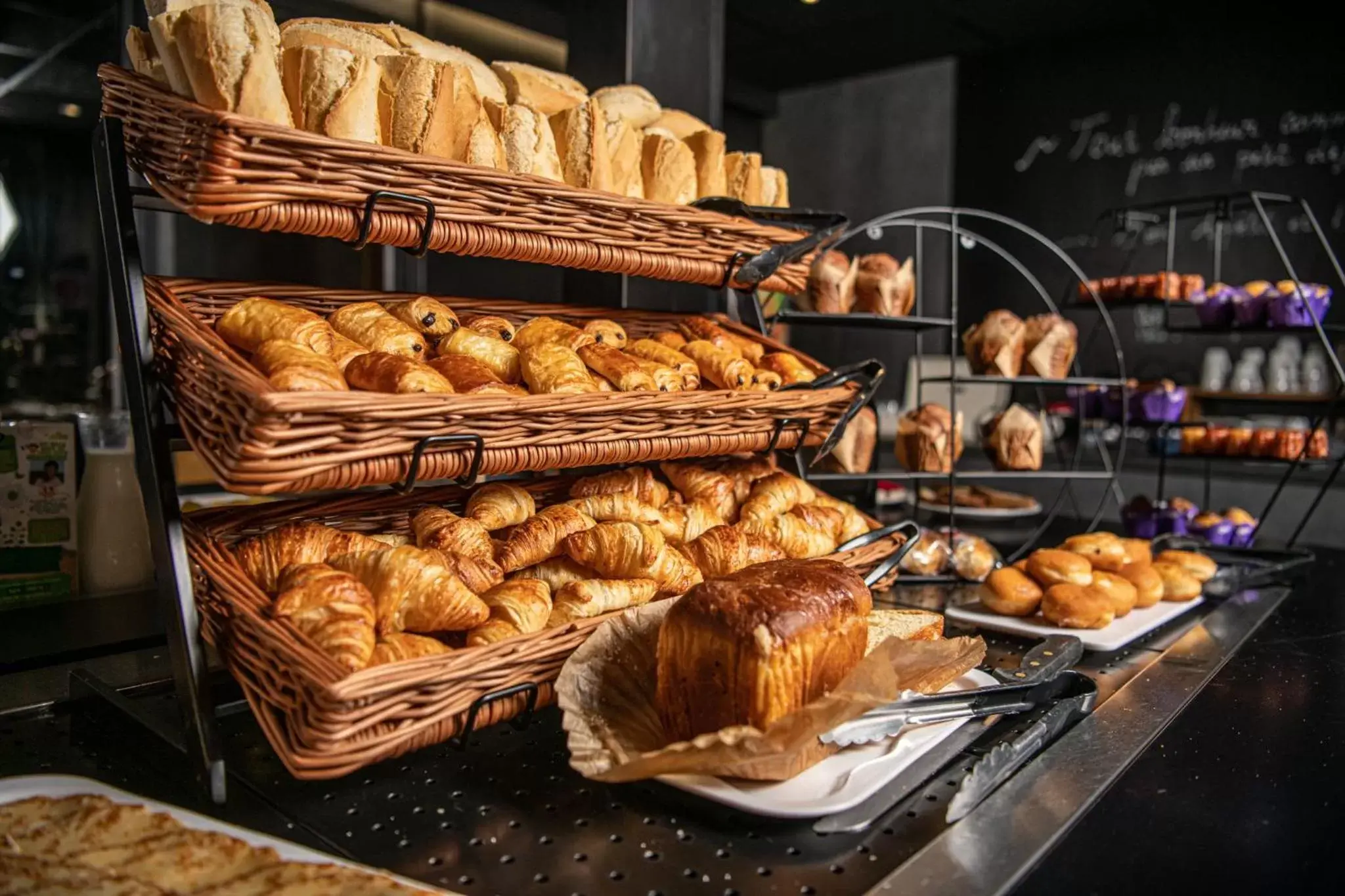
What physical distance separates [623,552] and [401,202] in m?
0.53

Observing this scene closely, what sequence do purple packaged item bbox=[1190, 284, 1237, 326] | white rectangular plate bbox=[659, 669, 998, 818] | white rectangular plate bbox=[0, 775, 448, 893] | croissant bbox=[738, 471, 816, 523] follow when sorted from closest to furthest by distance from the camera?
white rectangular plate bbox=[0, 775, 448, 893], white rectangular plate bbox=[659, 669, 998, 818], croissant bbox=[738, 471, 816, 523], purple packaged item bbox=[1190, 284, 1237, 326]

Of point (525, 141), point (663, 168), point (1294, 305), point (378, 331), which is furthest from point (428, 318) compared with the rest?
point (1294, 305)

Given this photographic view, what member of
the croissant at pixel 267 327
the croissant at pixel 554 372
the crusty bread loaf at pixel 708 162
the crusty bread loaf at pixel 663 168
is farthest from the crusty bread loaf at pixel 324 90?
the crusty bread loaf at pixel 708 162

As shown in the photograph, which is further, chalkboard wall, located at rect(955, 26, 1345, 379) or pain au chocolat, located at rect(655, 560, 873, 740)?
chalkboard wall, located at rect(955, 26, 1345, 379)

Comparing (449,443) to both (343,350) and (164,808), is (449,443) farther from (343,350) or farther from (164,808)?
(164,808)

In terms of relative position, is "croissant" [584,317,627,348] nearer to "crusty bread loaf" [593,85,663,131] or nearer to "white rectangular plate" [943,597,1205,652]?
"crusty bread loaf" [593,85,663,131]

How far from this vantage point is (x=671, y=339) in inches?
63.9

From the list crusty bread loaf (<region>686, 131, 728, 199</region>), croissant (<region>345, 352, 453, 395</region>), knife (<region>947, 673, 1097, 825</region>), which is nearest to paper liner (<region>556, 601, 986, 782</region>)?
knife (<region>947, 673, 1097, 825</region>)

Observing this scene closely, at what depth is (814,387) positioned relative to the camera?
159 cm

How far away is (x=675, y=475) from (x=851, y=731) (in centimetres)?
66

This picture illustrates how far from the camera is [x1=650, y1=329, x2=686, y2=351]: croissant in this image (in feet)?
5.26

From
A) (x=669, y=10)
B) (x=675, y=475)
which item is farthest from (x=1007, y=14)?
(x=675, y=475)

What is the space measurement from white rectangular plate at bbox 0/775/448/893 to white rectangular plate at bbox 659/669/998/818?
11.6 inches

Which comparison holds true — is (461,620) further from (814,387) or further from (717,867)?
(814,387)
